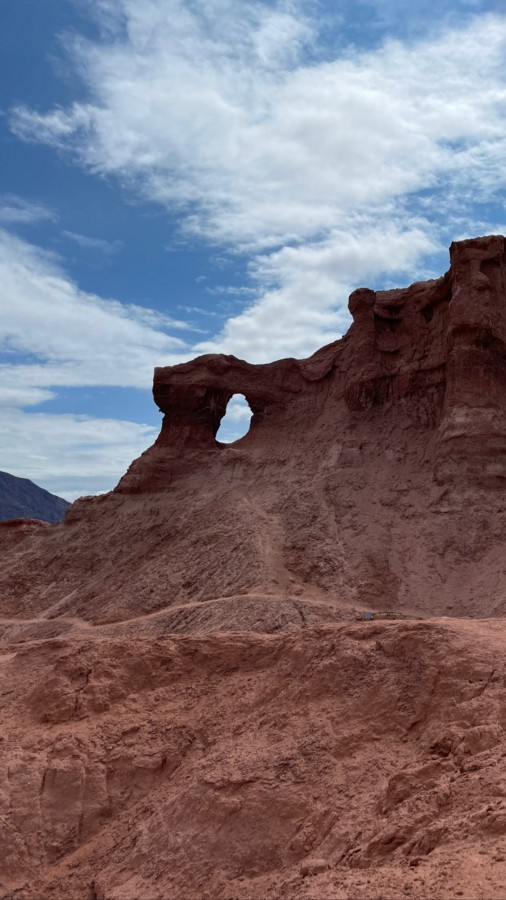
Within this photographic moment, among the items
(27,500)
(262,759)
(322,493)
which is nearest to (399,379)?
(322,493)

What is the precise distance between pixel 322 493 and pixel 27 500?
10725cm

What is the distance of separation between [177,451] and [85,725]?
2789cm

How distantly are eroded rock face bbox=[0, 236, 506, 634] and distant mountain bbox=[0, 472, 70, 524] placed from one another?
92.5 meters

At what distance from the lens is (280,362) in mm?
37250

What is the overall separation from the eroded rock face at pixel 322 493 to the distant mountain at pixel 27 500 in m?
92.5

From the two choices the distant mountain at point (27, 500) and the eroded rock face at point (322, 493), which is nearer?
the eroded rock face at point (322, 493)

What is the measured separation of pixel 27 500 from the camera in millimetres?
129875

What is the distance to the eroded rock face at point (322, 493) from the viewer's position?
83.9ft

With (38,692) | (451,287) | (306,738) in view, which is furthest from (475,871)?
(451,287)

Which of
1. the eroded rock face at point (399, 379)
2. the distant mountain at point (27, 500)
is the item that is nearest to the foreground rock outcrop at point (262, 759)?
the eroded rock face at point (399, 379)

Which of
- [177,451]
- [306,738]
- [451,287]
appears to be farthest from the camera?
[177,451]

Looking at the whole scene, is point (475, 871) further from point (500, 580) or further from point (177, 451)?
point (177, 451)

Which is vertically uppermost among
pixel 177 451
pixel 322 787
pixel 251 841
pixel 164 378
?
pixel 164 378

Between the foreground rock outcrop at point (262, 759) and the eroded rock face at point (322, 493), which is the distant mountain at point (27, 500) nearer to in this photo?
the eroded rock face at point (322, 493)
